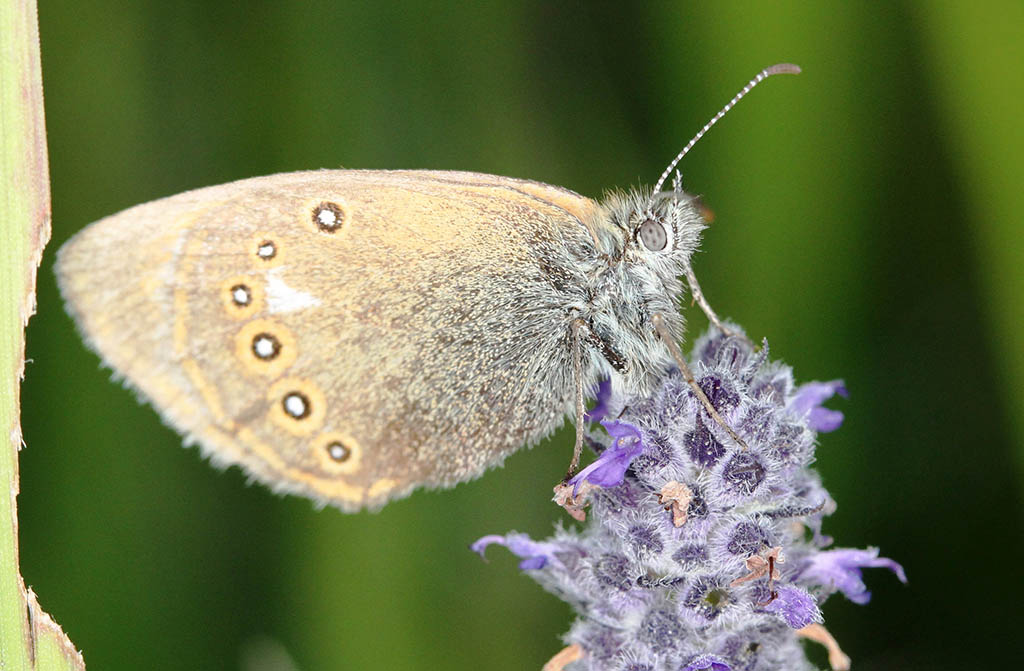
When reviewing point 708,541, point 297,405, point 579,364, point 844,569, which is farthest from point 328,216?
point 844,569

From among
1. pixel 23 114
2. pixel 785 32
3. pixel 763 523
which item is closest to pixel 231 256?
pixel 23 114

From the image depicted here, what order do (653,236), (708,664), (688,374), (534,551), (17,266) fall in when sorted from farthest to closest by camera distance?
(653,236) → (534,551) → (688,374) → (708,664) → (17,266)

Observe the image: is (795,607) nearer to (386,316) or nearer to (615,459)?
(615,459)

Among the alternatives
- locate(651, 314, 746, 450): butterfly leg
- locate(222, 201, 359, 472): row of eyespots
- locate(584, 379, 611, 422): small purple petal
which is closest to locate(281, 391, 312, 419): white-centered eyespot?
locate(222, 201, 359, 472): row of eyespots

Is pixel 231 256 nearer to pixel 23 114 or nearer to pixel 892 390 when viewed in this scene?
pixel 23 114

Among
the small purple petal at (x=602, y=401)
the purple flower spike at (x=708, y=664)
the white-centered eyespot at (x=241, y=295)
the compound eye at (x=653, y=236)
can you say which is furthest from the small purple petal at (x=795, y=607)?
the white-centered eyespot at (x=241, y=295)

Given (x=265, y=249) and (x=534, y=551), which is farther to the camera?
(x=265, y=249)

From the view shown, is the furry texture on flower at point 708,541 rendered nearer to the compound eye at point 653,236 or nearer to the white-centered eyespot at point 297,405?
the compound eye at point 653,236
